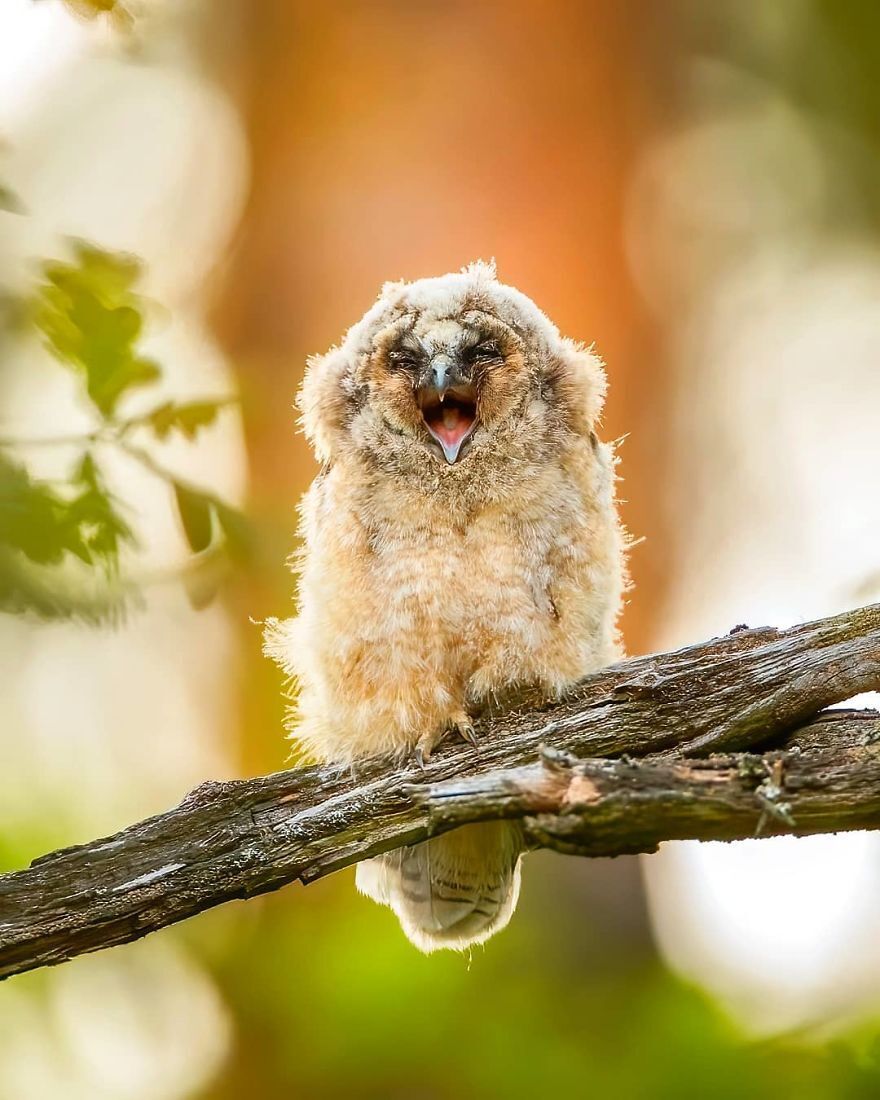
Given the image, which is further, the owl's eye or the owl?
the owl's eye

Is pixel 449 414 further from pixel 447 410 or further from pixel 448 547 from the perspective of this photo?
pixel 448 547

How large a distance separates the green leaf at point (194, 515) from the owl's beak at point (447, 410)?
1.27 metres

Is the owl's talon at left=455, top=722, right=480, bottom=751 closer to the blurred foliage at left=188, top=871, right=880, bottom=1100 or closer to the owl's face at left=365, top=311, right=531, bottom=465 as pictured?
the owl's face at left=365, top=311, right=531, bottom=465

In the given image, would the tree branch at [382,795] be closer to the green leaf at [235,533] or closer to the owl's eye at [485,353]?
the green leaf at [235,533]

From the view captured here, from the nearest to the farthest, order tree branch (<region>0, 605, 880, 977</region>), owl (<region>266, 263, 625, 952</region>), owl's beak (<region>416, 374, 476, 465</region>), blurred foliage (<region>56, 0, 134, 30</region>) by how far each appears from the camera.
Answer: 1. blurred foliage (<region>56, 0, 134, 30</region>)
2. tree branch (<region>0, 605, 880, 977</region>)
3. owl (<region>266, 263, 625, 952</region>)
4. owl's beak (<region>416, 374, 476, 465</region>)

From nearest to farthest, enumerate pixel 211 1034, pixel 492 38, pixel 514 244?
1. pixel 211 1034
2. pixel 514 244
3. pixel 492 38

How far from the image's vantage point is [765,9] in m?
5.49

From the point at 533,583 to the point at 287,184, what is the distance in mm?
3302

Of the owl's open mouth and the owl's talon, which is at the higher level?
the owl's open mouth

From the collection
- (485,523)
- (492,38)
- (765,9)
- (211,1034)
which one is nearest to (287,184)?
(492,38)

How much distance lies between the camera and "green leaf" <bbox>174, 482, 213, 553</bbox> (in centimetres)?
145

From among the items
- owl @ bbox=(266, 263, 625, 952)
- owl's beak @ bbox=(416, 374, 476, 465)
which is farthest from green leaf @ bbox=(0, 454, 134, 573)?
owl's beak @ bbox=(416, 374, 476, 465)

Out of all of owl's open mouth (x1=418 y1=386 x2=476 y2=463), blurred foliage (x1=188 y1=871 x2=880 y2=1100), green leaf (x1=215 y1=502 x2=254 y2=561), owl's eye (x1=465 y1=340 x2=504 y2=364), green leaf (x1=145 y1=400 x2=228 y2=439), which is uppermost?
owl's eye (x1=465 y1=340 x2=504 y2=364)

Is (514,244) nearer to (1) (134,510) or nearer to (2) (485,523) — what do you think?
(2) (485,523)
